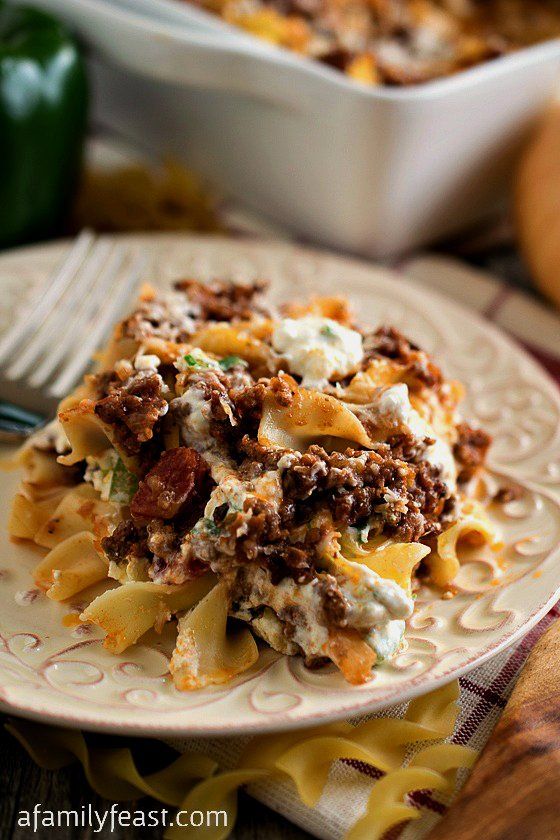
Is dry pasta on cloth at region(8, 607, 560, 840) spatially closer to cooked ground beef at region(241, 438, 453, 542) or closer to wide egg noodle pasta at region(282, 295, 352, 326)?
cooked ground beef at region(241, 438, 453, 542)

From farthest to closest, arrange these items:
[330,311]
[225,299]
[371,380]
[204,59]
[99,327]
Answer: [204,59] → [99,327] → [225,299] → [330,311] → [371,380]

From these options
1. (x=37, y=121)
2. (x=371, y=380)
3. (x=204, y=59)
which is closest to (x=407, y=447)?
(x=371, y=380)

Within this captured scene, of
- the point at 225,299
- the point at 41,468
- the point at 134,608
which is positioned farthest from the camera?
the point at 225,299

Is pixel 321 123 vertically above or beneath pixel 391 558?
above

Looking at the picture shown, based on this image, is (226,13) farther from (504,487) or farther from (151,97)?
(504,487)

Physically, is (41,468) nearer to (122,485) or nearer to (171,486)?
Answer: (122,485)

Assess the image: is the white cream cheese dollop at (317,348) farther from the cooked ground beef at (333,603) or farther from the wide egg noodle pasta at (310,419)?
the cooked ground beef at (333,603)

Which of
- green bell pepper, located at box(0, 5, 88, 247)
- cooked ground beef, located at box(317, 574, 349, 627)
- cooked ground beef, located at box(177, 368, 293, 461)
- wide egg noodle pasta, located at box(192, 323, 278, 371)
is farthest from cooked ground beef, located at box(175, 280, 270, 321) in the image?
green bell pepper, located at box(0, 5, 88, 247)
